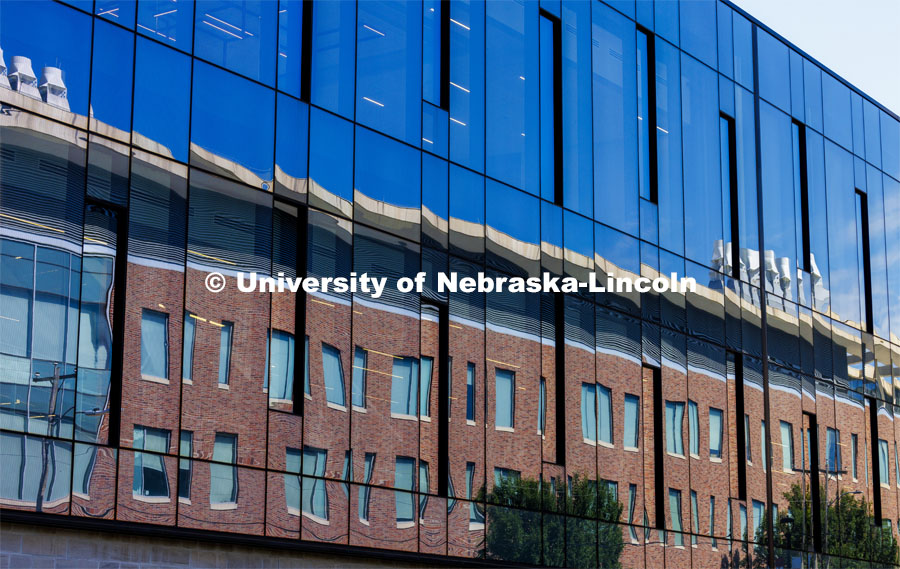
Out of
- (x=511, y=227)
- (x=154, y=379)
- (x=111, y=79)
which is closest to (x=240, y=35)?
(x=111, y=79)

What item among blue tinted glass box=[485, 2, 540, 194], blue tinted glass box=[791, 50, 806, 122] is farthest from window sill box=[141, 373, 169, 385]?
blue tinted glass box=[791, 50, 806, 122]

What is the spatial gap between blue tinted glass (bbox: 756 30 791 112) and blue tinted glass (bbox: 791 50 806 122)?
0.23 metres

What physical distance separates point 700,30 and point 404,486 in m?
17.1

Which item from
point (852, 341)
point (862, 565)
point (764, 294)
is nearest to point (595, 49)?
point (764, 294)

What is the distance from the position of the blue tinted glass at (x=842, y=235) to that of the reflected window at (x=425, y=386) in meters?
18.2

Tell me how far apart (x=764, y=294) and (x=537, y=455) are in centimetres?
1134

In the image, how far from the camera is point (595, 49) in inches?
1224

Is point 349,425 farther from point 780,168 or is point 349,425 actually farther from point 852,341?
point 852,341

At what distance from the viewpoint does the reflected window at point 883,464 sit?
40531 mm

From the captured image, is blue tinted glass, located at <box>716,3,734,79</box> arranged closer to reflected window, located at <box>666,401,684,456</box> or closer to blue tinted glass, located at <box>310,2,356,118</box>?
reflected window, located at <box>666,401,684,456</box>

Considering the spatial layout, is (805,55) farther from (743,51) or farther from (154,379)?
(154,379)

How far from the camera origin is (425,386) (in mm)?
24734

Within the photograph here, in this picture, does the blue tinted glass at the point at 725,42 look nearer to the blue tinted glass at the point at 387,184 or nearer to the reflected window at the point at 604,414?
the reflected window at the point at 604,414

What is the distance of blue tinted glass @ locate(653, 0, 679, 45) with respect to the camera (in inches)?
1325
